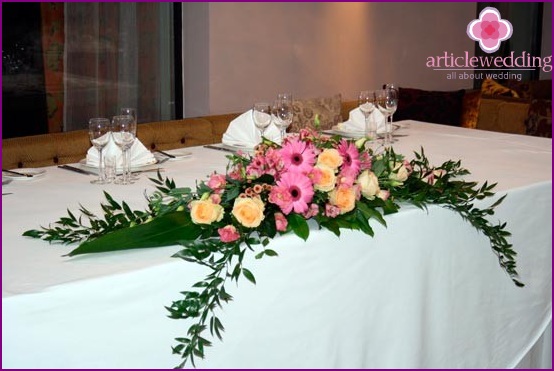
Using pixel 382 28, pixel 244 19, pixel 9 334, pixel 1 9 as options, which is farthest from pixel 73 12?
pixel 9 334

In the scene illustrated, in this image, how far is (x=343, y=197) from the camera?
179 cm

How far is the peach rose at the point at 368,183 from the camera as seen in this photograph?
6.13 ft

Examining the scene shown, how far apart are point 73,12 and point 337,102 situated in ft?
4.88

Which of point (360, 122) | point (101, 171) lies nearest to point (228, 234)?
point (101, 171)

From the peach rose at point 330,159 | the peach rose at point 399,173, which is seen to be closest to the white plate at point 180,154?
the peach rose at point 399,173

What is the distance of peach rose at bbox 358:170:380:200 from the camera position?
73.5 inches

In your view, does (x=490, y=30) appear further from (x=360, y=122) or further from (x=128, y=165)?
(x=128, y=165)

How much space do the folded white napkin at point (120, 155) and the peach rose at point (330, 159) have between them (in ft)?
2.87

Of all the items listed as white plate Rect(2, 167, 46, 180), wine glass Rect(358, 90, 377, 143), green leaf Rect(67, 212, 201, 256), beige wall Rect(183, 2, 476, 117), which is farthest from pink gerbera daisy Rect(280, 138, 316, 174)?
beige wall Rect(183, 2, 476, 117)

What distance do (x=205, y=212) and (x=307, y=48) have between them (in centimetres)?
385

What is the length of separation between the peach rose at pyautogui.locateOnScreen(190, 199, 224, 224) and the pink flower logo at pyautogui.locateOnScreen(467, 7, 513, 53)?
18.0 feet

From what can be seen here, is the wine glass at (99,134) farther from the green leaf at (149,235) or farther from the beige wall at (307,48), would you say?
the beige wall at (307,48)

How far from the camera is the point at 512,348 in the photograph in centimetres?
250

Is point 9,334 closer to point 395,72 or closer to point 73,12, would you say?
point 73,12
